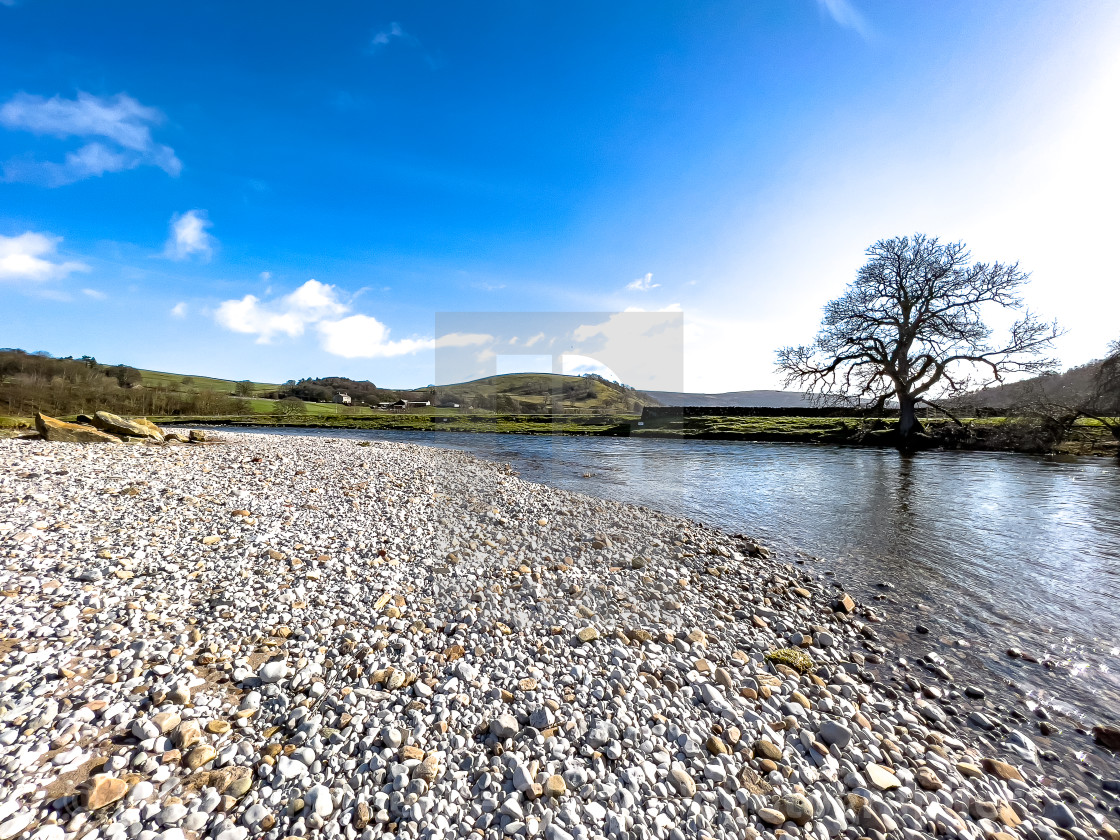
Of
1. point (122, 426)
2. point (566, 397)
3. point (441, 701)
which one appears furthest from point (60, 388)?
point (566, 397)

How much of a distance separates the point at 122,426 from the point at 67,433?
173cm

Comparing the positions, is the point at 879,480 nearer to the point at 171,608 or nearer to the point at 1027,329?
the point at 1027,329

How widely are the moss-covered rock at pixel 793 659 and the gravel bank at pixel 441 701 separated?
0.03 m

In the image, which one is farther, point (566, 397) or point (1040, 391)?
point (566, 397)

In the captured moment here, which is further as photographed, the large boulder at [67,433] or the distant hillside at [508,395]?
the distant hillside at [508,395]

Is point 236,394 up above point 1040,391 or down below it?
above

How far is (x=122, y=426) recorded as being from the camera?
17.8 metres

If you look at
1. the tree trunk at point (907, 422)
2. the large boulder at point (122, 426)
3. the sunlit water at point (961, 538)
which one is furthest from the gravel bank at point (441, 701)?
the tree trunk at point (907, 422)

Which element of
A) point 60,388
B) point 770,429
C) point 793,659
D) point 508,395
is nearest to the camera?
point 793,659

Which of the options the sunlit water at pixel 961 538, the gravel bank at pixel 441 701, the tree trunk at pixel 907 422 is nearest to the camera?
the gravel bank at pixel 441 701

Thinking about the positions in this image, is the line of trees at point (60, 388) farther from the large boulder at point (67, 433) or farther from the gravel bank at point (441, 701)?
the gravel bank at point (441, 701)

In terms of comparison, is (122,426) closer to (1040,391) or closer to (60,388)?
(60,388)

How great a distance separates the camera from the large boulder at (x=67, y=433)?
16.1 m

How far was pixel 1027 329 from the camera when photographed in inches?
1026
